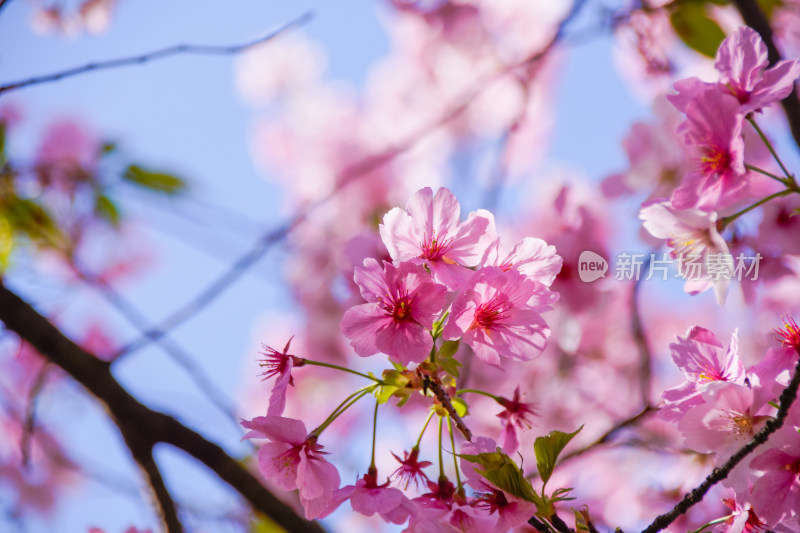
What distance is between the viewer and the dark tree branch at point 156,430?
3.36 ft

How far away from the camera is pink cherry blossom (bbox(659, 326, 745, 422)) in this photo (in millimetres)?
760

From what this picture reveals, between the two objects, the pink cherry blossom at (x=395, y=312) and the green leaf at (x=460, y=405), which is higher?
the pink cherry blossom at (x=395, y=312)

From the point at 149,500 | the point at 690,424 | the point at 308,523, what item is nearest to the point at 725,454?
the point at 690,424

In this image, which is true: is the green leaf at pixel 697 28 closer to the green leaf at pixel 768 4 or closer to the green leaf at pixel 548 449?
the green leaf at pixel 768 4

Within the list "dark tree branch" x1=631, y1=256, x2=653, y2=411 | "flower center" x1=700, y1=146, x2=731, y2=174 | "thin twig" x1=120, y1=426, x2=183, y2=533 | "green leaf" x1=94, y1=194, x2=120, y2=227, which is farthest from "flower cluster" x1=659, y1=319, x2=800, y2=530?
"green leaf" x1=94, y1=194, x2=120, y2=227

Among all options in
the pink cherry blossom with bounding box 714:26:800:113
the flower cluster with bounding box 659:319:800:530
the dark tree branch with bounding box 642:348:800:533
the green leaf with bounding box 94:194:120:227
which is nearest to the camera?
the dark tree branch with bounding box 642:348:800:533

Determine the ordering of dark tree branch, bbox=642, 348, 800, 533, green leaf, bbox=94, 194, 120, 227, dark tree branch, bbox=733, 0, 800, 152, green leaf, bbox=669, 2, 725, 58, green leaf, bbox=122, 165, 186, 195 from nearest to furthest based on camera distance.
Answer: dark tree branch, bbox=642, 348, 800, 533 → dark tree branch, bbox=733, 0, 800, 152 → green leaf, bbox=669, 2, 725, 58 → green leaf, bbox=122, 165, 186, 195 → green leaf, bbox=94, 194, 120, 227

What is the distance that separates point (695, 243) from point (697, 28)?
1.84 ft

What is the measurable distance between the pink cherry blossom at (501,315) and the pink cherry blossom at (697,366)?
179 mm

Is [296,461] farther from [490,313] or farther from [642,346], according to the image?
[642,346]

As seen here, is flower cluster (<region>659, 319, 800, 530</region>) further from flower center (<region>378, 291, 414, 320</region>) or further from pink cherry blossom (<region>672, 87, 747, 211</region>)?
flower center (<region>378, 291, 414, 320</region>)

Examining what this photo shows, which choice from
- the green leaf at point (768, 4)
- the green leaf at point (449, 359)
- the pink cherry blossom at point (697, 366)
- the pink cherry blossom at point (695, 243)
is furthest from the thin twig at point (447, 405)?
the green leaf at point (768, 4)

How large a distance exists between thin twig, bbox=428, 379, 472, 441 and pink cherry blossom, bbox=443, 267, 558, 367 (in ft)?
0.19

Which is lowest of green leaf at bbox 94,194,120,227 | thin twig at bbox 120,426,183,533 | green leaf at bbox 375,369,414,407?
green leaf at bbox 375,369,414,407
